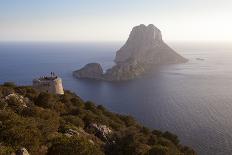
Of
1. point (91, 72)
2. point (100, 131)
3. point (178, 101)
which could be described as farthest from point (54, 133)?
point (91, 72)

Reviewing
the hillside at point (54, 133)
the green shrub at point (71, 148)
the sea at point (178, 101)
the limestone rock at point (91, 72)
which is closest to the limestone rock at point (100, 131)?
the hillside at point (54, 133)

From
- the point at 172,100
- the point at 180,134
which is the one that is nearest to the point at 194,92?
the point at 172,100

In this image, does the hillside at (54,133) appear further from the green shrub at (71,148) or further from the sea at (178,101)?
the sea at (178,101)

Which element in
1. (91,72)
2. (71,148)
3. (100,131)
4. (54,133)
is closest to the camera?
(71,148)

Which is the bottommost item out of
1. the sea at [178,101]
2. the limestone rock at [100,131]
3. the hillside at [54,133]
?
the sea at [178,101]

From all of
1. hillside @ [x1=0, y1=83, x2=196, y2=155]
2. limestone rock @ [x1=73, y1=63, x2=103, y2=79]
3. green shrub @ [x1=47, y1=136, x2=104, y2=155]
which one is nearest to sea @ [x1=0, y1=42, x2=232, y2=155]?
limestone rock @ [x1=73, y1=63, x2=103, y2=79]

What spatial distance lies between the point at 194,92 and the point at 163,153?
94.8 metres

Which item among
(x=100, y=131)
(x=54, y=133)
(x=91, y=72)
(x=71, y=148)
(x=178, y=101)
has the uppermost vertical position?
(x=71, y=148)

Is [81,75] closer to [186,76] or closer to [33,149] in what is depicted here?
[186,76]

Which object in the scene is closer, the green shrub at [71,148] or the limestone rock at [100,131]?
the green shrub at [71,148]

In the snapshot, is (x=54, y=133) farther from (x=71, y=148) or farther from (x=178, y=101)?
→ (x=178, y=101)

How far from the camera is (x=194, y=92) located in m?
115

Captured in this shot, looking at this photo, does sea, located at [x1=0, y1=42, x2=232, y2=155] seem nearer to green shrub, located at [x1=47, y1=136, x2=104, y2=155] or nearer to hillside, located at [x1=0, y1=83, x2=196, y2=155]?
hillside, located at [x1=0, y1=83, x2=196, y2=155]

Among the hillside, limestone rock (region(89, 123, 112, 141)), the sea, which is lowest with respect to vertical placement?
the sea
